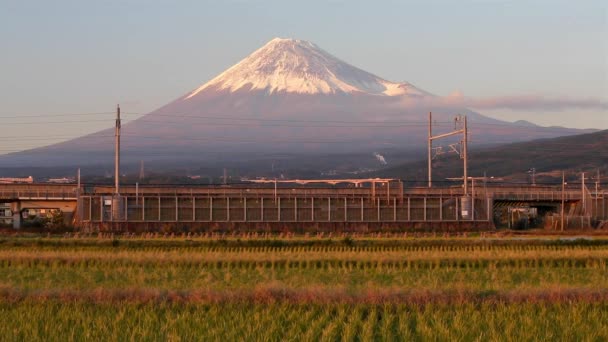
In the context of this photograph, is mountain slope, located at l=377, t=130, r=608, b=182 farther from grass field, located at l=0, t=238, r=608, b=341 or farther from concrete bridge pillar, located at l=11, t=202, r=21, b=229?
grass field, located at l=0, t=238, r=608, b=341

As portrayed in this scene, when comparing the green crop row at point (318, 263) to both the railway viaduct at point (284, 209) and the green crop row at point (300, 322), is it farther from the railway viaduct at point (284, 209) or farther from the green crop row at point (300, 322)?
the railway viaduct at point (284, 209)

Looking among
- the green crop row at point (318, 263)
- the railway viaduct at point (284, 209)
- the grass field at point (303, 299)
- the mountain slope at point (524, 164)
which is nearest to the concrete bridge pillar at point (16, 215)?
the railway viaduct at point (284, 209)

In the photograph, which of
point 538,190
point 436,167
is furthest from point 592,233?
point 436,167

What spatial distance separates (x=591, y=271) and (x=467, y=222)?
74.7ft

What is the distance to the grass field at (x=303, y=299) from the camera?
12961 millimetres

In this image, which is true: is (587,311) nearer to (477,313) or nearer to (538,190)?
(477,313)

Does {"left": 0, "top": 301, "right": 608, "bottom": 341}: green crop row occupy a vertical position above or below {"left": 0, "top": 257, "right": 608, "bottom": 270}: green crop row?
above

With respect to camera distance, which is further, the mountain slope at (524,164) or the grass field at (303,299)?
the mountain slope at (524,164)

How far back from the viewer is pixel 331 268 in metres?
24.2

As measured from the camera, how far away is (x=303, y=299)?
15.4m

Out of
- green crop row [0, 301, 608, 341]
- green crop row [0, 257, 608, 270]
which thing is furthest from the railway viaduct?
green crop row [0, 301, 608, 341]

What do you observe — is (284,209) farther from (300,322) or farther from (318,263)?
(300,322)

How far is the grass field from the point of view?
13.0 m

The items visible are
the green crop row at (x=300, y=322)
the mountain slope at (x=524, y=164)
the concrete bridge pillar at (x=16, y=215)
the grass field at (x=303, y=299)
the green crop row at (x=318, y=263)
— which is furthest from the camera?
the mountain slope at (x=524, y=164)
